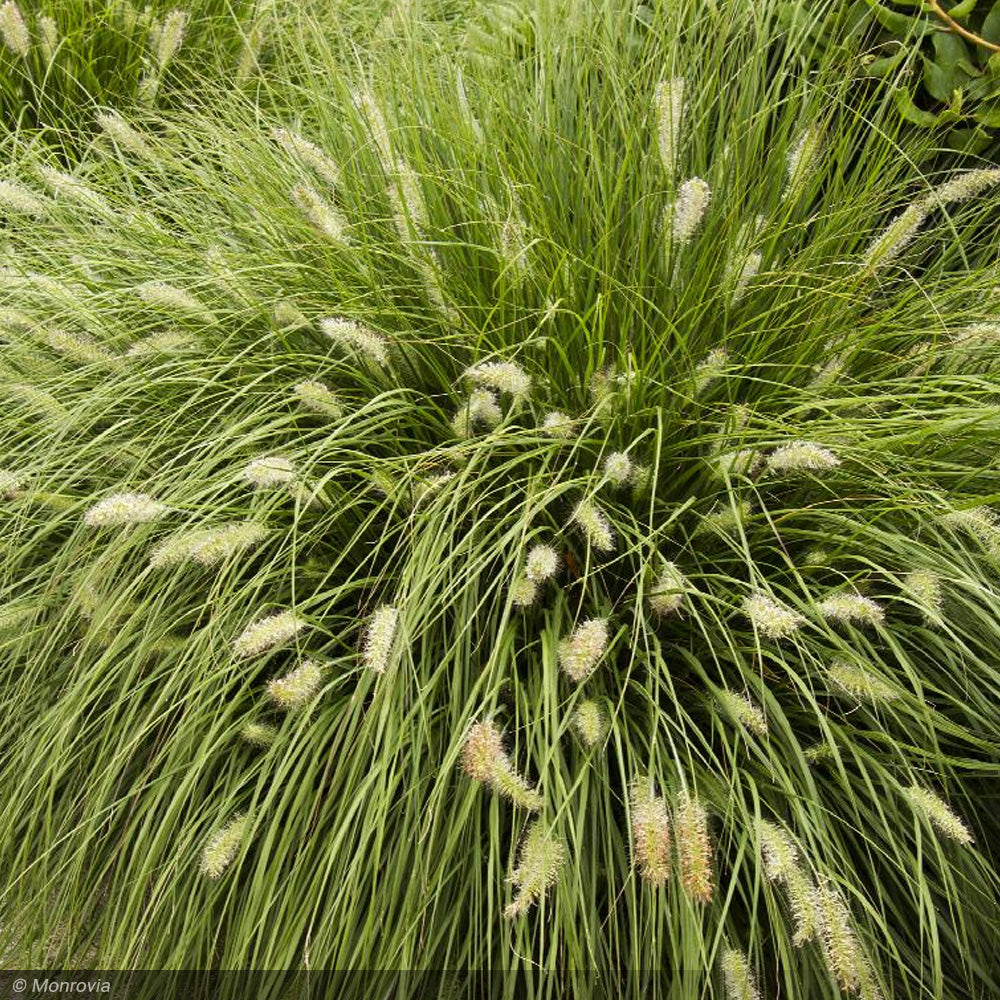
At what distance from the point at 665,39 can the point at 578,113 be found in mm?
339

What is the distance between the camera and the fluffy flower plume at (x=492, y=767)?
177cm

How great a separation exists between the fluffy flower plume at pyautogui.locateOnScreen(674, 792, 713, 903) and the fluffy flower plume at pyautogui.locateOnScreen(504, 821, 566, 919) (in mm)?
224

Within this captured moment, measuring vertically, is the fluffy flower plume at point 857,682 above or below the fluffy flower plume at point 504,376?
below

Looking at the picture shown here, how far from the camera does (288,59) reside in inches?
184

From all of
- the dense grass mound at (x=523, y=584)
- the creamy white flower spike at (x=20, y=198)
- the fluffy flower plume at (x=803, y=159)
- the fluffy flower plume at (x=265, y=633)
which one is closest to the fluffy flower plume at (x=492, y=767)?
the dense grass mound at (x=523, y=584)

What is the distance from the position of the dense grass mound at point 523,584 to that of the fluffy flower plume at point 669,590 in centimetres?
1

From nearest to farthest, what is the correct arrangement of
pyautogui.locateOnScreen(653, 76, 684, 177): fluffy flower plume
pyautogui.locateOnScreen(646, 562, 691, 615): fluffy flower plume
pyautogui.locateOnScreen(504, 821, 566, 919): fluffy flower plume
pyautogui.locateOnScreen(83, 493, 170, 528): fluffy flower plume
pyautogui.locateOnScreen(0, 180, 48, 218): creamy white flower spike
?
→ pyautogui.locateOnScreen(504, 821, 566, 919): fluffy flower plume → pyautogui.locateOnScreen(83, 493, 170, 528): fluffy flower plume → pyautogui.locateOnScreen(646, 562, 691, 615): fluffy flower plume → pyautogui.locateOnScreen(653, 76, 684, 177): fluffy flower plume → pyautogui.locateOnScreen(0, 180, 48, 218): creamy white flower spike

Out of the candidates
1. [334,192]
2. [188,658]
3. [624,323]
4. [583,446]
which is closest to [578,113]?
[334,192]

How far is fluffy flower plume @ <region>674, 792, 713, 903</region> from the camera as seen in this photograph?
Result: 1.68m

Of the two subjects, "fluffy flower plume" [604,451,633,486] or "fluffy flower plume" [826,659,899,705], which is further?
"fluffy flower plume" [604,451,633,486]

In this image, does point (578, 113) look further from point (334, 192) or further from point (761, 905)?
point (761, 905)

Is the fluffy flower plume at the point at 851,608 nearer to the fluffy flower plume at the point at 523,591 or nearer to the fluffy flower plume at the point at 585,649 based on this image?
the fluffy flower plume at the point at 585,649

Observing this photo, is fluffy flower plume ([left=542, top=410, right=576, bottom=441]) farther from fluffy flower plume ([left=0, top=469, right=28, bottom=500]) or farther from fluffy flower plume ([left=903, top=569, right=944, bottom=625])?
fluffy flower plume ([left=0, top=469, right=28, bottom=500])

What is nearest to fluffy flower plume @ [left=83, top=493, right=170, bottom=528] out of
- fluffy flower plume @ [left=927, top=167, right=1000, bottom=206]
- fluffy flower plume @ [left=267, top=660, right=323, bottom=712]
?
fluffy flower plume @ [left=267, top=660, right=323, bottom=712]
